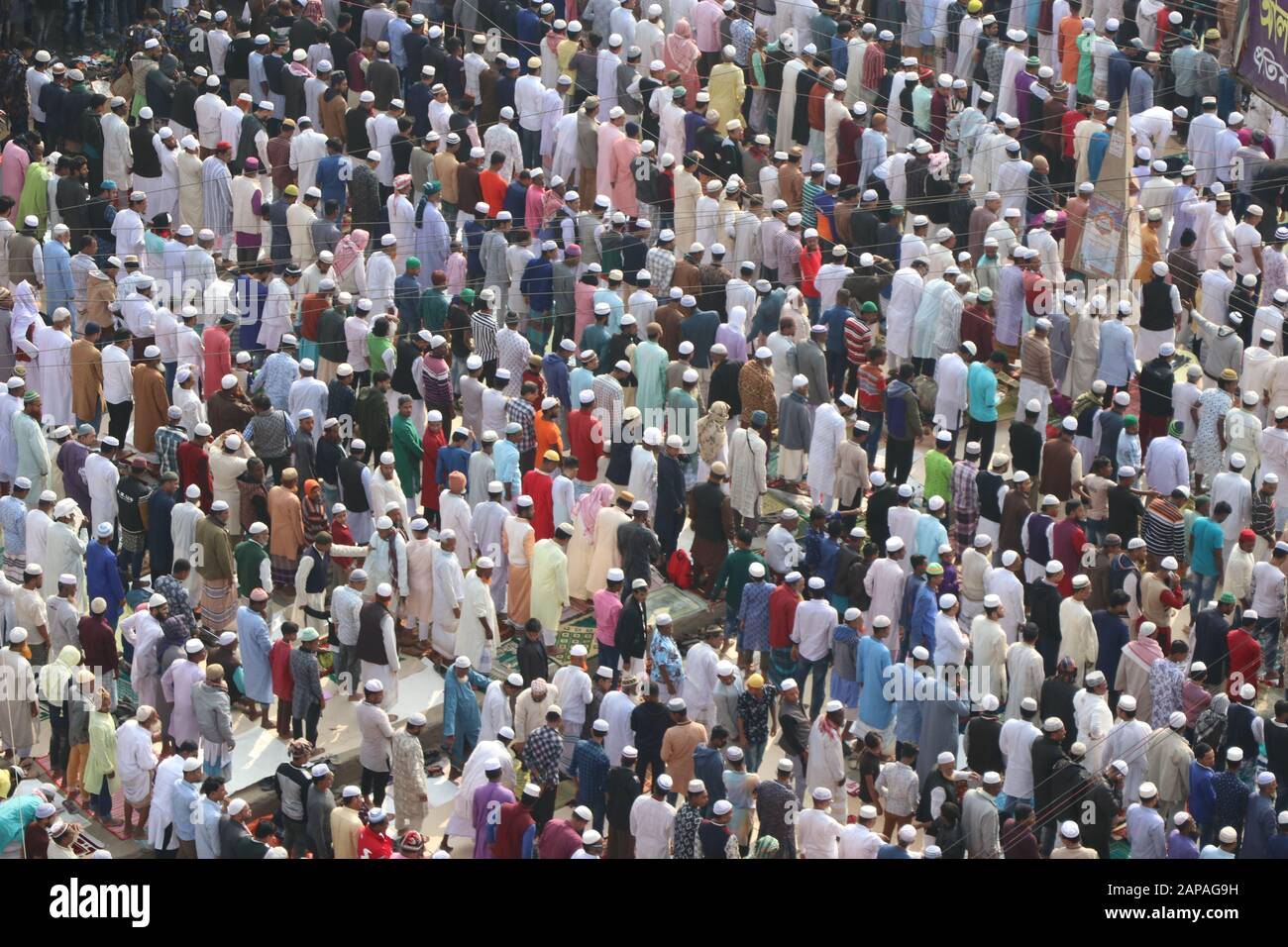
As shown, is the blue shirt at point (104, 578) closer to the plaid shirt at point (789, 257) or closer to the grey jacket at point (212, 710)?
the grey jacket at point (212, 710)

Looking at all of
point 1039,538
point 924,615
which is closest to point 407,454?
point 924,615

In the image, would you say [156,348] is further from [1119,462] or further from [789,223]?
[1119,462]

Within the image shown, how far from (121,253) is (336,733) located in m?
7.24

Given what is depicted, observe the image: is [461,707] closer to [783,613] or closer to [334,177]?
[783,613]

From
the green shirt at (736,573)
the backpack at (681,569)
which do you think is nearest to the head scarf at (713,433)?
the backpack at (681,569)

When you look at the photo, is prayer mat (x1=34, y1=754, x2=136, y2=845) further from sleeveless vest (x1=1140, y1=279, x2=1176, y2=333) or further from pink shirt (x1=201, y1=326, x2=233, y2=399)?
sleeveless vest (x1=1140, y1=279, x2=1176, y2=333)

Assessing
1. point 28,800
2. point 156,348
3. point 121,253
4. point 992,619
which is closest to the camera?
point 28,800

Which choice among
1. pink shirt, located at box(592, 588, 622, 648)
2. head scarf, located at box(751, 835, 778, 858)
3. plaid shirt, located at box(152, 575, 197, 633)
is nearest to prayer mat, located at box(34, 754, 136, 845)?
plaid shirt, located at box(152, 575, 197, 633)

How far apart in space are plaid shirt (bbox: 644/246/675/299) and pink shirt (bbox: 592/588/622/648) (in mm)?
5171

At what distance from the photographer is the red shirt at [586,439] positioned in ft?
84.5

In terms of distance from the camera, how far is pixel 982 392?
2600 centimetres

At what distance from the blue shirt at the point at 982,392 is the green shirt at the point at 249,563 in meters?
6.82
